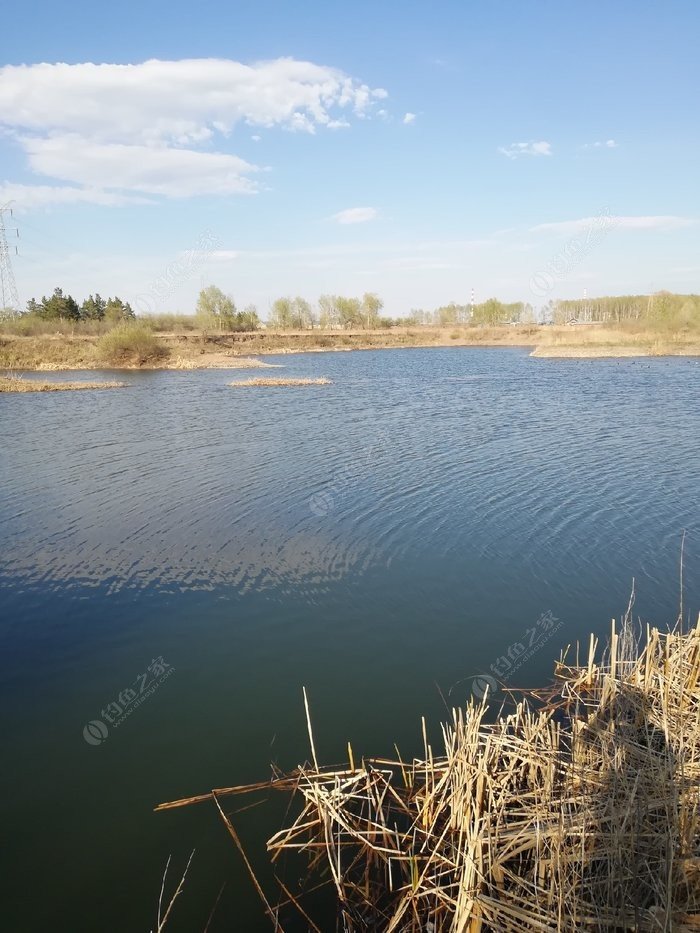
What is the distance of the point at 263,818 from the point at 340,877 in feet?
5.23

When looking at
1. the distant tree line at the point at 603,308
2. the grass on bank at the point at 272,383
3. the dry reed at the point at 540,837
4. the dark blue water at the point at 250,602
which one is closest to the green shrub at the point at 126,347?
the grass on bank at the point at 272,383

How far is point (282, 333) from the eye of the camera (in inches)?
3964

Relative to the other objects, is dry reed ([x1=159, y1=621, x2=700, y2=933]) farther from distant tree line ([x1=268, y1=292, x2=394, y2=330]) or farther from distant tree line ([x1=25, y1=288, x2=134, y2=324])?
distant tree line ([x1=268, y1=292, x2=394, y2=330])

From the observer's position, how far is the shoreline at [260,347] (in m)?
60.1

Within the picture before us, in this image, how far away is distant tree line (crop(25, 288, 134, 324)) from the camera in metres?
89.2

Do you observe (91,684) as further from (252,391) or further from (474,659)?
(252,391)

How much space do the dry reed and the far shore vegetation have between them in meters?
58.0

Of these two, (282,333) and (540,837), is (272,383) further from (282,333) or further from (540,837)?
(282,333)

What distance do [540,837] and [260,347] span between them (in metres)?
84.7

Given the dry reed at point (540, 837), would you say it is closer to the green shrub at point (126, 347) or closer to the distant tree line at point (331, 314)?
the green shrub at point (126, 347)

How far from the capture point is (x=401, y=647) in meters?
9.02

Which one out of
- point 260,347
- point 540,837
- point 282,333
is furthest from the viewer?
point 282,333

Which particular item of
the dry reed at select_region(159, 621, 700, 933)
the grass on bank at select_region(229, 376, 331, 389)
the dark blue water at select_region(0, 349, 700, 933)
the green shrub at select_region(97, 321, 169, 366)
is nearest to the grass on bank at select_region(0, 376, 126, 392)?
the grass on bank at select_region(229, 376, 331, 389)

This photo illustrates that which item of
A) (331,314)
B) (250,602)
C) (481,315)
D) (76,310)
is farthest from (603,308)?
(250,602)
